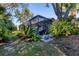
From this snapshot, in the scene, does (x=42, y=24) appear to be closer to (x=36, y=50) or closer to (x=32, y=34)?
(x=32, y=34)

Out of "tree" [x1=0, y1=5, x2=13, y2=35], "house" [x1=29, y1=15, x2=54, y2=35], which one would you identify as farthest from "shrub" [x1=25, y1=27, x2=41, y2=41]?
"tree" [x1=0, y1=5, x2=13, y2=35]

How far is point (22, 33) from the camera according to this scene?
4.91 feet

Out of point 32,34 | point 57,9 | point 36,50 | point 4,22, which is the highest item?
point 57,9

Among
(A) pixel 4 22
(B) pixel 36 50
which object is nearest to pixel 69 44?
(B) pixel 36 50

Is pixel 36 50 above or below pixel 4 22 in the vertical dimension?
below

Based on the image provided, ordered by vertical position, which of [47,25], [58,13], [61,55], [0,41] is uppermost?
[58,13]

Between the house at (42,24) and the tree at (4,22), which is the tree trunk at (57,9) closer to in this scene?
the house at (42,24)

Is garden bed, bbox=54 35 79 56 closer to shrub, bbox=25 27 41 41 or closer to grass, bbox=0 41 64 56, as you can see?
grass, bbox=0 41 64 56

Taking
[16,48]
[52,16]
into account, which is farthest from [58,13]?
[16,48]

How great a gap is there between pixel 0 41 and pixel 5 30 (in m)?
0.10

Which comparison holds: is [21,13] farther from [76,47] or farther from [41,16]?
[76,47]

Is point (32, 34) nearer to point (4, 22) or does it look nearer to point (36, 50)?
point (36, 50)

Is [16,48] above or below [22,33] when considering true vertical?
below

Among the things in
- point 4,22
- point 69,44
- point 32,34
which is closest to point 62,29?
point 69,44
